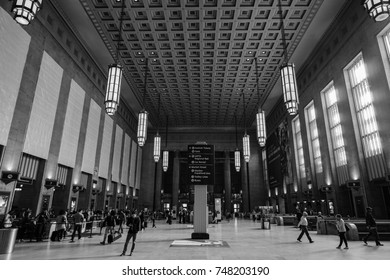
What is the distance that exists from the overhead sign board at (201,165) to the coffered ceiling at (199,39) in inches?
274

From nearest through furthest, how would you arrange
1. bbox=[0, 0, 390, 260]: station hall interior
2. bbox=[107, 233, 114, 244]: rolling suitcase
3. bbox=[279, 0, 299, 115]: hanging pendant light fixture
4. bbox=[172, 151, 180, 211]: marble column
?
bbox=[107, 233, 114, 244]: rolling suitcase → bbox=[279, 0, 299, 115]: hanging pendant light fixture → bbox=[0, 0, 390, 260]: station hall interior → bbox=[172, 151, 180, 211]: marble column

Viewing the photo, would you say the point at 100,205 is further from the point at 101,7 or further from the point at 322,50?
the point at 322,50

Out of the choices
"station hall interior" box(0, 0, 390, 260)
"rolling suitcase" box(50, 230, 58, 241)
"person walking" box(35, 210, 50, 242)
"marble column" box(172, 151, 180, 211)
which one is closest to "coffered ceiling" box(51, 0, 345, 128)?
"station hall interior" box(0, 0, 390, 260)

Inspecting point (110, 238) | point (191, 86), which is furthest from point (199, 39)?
point (110, 238)

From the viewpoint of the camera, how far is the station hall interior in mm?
12383

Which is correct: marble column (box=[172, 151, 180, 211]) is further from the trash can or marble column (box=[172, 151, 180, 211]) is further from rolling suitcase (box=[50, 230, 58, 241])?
the trash can

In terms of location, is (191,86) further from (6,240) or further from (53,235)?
(6,240)

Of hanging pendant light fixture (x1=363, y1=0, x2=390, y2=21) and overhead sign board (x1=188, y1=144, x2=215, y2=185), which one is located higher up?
hanging pendant light fixture (x1=363, y1=0, x2=390, y2=21)

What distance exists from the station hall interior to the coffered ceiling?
10cm

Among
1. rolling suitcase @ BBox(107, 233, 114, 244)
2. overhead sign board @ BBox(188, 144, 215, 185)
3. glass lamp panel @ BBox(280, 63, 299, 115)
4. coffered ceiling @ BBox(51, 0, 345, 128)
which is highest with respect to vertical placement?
coffered ceiling @ BBox(51, 0, 345, 128)

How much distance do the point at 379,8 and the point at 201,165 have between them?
8.42 meters

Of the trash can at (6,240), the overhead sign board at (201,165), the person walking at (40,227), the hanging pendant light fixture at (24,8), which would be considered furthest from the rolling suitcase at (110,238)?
the hanging pendant light fixture at (24,8)

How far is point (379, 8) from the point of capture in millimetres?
6875

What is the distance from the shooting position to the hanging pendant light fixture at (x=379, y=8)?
6.77 metres
